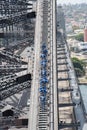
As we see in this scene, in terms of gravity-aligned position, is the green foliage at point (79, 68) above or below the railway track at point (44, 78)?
above

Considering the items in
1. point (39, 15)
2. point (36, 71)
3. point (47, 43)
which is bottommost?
point (36, 71)

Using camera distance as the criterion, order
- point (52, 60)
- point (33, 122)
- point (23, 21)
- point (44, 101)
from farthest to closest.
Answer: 1. point (23, 21)
2. point (52, 60)
3. point (44, 101)
4. point (33, 122)

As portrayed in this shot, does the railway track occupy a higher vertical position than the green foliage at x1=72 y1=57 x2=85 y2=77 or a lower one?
lower

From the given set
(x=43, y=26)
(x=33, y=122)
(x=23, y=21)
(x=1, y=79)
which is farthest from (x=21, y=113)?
(x=23, y=21)

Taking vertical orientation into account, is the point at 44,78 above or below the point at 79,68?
below

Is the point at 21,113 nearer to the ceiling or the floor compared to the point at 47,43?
nearer to the floor

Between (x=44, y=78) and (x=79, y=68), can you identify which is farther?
(x=79, y=68)

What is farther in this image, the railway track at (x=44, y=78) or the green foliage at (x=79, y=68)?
the green foliage at (x=79, y=68)

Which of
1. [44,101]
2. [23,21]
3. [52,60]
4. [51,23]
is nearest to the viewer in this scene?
[44,101]

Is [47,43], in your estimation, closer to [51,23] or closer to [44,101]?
[51,23]

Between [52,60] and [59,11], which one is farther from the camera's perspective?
[59,11]

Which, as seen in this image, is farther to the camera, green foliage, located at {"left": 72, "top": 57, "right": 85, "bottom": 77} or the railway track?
green foliage, located at {"left": 72, "top": 57, "right": 85, "bottom": 77}
